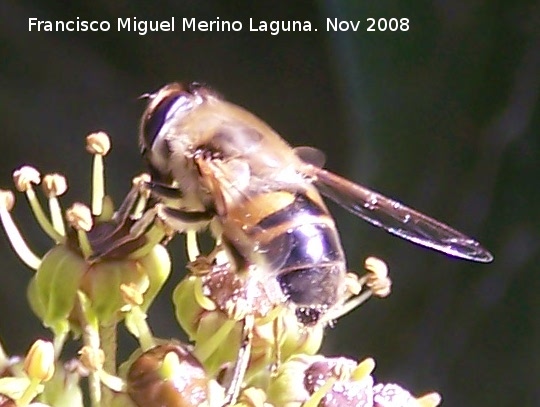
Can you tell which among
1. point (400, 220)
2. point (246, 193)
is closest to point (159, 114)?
point (246, 193)

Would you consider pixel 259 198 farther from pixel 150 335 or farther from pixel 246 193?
pixel 150 335

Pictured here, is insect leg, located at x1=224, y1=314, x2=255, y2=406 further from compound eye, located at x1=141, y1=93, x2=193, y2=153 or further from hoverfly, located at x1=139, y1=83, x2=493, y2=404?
compound eye, located at x1=141, y1=93, x2=193, y2=153

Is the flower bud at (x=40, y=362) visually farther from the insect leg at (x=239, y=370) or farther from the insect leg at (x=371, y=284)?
the insect leg at (x=371, y=284)

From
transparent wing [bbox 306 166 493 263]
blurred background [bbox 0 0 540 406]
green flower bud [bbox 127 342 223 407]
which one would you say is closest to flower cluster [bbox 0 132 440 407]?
green flower bud [bbox 127 342 223 407]

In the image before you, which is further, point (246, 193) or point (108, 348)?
point (108, 348)

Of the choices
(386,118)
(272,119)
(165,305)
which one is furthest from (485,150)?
(165,305)

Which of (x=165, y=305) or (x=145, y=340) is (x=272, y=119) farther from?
(x=145, y=340)

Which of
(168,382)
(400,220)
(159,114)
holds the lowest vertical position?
(168,382)
